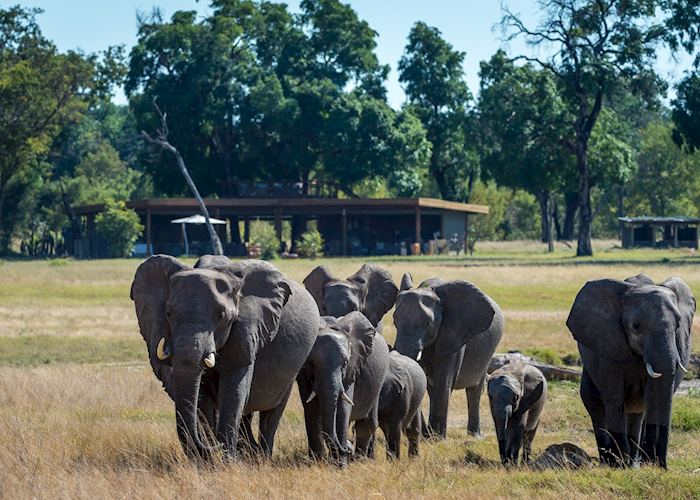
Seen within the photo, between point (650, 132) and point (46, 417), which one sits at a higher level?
point (650, 132)

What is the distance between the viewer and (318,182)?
8225 cm

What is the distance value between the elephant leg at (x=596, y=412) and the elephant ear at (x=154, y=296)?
4716 mm

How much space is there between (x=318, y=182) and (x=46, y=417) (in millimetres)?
66390

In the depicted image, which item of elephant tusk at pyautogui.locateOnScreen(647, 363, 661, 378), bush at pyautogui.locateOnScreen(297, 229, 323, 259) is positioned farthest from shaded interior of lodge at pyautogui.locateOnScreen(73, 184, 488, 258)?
elephant tusk at pyautogui.locateOnScreen(647, 363, 661, 378)

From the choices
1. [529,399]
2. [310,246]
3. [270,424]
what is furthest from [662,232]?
[270,424]

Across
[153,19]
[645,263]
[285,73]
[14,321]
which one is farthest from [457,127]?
[14,321]

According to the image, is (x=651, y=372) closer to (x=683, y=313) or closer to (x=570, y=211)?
(x=683, y=313)

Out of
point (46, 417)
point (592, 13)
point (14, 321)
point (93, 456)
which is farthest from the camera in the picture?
point (592, 13)

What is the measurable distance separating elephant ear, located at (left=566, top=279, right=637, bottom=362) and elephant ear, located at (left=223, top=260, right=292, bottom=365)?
127 inches

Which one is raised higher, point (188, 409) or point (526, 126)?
point (526, 126)

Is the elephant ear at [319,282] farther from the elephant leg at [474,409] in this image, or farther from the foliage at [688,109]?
the foliage at [688,109]

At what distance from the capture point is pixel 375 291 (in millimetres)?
18875

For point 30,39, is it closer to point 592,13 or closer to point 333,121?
point 333,121

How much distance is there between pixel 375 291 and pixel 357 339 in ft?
18.3
